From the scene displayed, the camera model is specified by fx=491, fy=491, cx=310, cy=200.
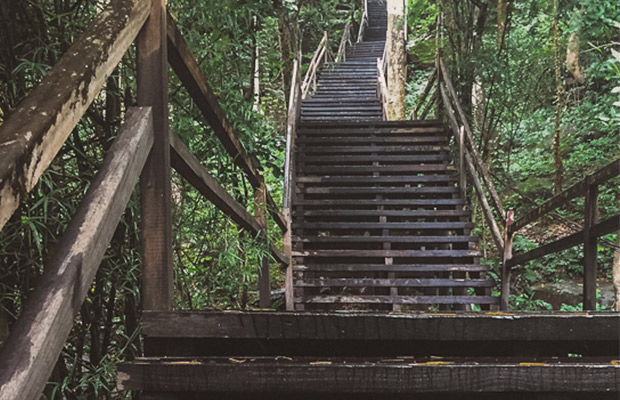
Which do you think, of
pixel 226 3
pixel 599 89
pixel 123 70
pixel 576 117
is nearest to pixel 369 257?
pixel 226 3

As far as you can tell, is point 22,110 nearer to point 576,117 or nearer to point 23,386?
point 23,386

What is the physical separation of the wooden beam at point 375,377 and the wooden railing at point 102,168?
12.2 inches

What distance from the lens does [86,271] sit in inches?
40.6

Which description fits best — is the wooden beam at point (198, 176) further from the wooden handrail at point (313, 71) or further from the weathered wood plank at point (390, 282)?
the wooden handrail at point (313, 71)

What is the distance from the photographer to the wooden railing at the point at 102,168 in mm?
863

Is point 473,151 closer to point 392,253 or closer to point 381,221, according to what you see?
point 381,221

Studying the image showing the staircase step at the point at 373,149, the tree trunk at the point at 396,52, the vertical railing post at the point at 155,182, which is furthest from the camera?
the tree trunk at the point at 396,52

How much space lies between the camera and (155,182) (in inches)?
61.7

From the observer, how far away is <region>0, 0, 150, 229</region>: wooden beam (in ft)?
2.77

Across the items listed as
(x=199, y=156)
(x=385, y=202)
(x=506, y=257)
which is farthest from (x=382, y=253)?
(x=199, y=156)

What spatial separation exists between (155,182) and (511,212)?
13.1 feet

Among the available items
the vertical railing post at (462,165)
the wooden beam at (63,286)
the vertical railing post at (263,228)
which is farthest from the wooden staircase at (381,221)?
the wooden beam at (63,286)

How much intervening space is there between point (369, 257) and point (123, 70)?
4675mm

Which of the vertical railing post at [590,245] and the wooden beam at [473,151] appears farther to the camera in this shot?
the wooden beam at [473,151]
